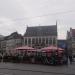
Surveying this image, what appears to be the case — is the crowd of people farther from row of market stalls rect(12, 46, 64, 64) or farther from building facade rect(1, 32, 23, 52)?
building facade rect(1, 32, 23, 52)

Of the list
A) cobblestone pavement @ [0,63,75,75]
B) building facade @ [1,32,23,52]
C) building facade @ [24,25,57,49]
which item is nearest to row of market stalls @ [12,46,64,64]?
cobblestone pavement @ [0,63,75,75]

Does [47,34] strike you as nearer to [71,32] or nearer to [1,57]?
[71,32]

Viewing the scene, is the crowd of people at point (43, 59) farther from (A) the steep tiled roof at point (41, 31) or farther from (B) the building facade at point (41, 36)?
(A) the steep tiled roof at point (41, 31)

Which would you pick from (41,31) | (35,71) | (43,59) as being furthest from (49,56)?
(41,31)

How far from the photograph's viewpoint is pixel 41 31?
74.3 m

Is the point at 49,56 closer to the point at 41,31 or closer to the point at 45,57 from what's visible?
the point at 45,57

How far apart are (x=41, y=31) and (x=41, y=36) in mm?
1851

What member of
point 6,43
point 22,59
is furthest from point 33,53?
point 6,43

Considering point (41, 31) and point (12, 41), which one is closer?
point (41, 31)

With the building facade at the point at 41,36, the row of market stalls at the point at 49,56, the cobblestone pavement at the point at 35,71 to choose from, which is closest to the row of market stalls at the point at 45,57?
the row of market stalls at the point at 49,56

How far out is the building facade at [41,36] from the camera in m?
72.5

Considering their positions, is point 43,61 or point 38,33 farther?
point 38,33

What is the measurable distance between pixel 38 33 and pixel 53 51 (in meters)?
45.5

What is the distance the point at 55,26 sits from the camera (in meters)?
71.9
